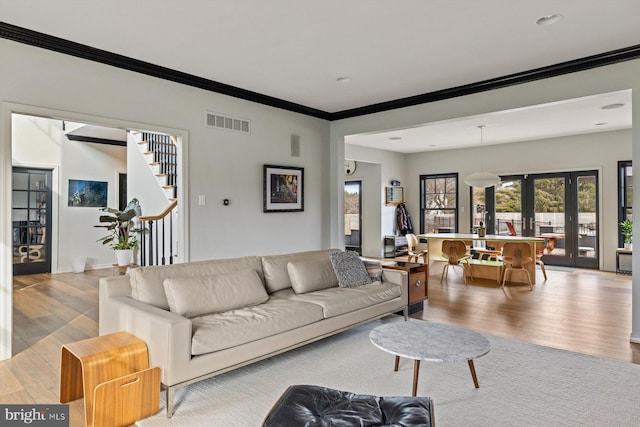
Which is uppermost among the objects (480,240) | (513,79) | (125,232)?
(513,79)

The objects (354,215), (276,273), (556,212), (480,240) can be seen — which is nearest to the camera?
(276,273)

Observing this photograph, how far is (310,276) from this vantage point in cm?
399

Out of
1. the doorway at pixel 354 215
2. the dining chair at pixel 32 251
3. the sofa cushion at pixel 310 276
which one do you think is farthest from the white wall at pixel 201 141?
the dining chair at pixel 32 251

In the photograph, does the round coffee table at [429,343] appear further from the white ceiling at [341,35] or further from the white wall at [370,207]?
the white wall at [370,207]

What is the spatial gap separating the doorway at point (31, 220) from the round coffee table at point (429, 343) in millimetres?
7693

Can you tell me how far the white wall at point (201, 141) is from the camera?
339cm

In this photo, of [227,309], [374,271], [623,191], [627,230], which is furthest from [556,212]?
[227,309]

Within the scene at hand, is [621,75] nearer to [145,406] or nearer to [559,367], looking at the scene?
[559,367]

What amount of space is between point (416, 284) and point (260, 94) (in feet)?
10.2

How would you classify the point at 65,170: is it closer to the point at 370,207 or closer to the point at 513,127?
the point at 370,207

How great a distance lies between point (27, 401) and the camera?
2605 mm

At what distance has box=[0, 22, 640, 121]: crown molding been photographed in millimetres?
3479

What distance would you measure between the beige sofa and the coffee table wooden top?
A: 747 mm

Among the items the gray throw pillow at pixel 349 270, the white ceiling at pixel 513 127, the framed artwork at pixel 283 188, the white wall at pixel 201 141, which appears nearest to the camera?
the white wall at pixel 201 141
